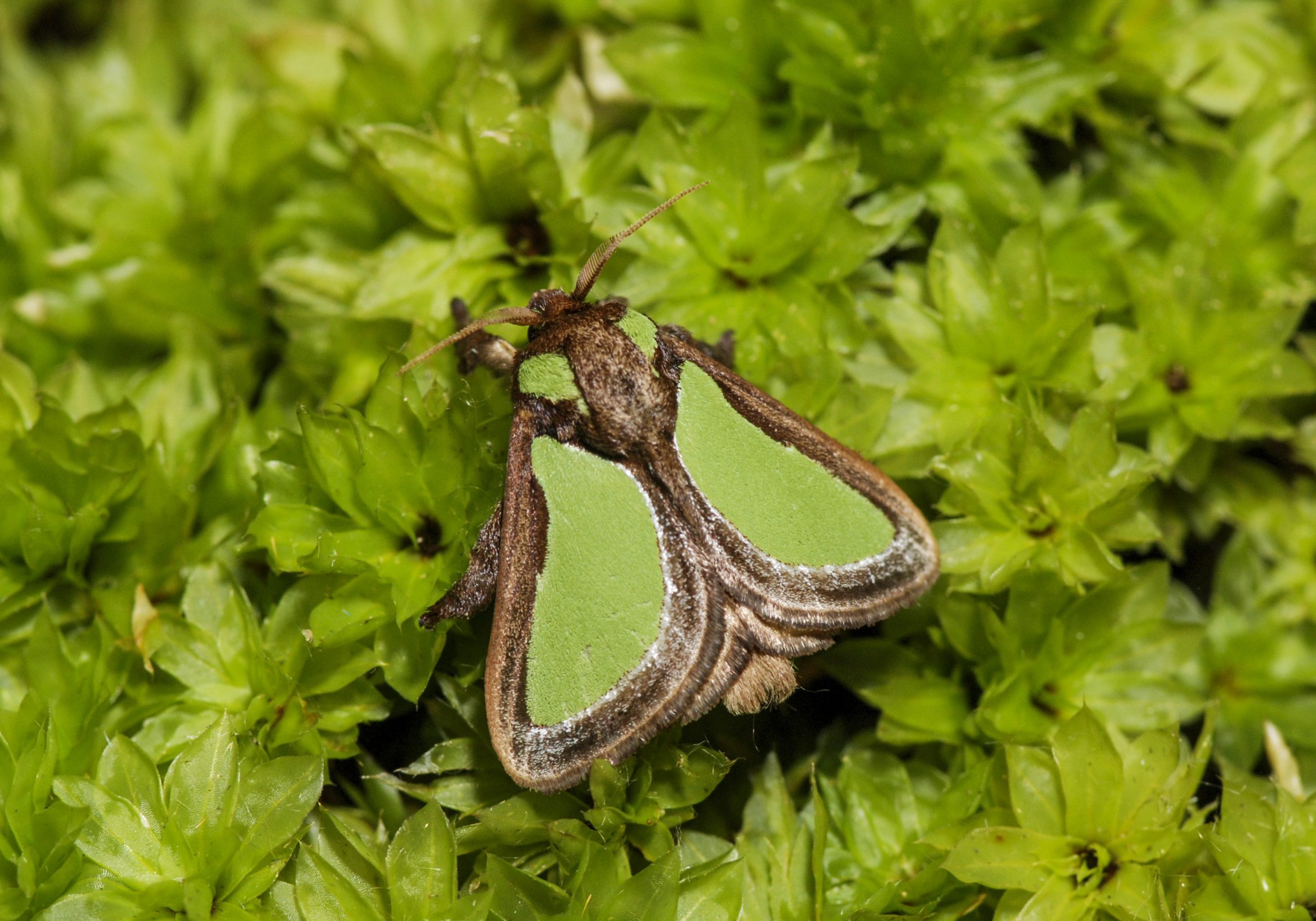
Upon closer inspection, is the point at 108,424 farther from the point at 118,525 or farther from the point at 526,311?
the point at 526,311

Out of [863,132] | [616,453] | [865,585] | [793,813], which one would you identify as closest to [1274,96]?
[863,132]

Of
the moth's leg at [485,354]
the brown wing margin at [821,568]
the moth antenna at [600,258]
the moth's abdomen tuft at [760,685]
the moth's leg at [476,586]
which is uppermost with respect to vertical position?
the moth antenna at [600,258]

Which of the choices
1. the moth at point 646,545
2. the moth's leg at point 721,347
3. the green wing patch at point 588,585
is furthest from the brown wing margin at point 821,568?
the moth's leg at point 721,347

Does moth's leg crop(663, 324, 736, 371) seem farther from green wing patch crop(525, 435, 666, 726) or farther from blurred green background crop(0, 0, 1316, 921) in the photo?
green wing patch crop(525, 435, 666, 726)

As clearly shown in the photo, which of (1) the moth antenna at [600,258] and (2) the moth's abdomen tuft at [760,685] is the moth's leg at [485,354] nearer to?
(1) the moth antenna at [600,258]

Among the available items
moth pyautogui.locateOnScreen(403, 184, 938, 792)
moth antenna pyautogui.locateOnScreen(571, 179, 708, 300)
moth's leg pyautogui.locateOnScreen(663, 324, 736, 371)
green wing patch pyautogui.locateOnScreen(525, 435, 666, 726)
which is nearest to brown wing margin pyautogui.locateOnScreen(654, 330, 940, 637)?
moth pyautogui.locateOnScreen(403, 184, 938, 792)
